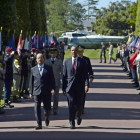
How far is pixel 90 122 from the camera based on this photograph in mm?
11375

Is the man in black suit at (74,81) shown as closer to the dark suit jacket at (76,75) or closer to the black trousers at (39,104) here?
the dark suit jacket at (76,75)

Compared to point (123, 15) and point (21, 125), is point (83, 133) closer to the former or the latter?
point (21, 125)

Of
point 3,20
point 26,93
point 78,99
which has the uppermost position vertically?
point 3,20

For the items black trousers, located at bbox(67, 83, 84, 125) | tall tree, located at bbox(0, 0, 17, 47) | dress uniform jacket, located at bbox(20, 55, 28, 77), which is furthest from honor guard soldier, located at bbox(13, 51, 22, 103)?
tall tree, located at bbox(0, 0, 17, 47)

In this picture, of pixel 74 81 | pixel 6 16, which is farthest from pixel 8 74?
pixel 6 16

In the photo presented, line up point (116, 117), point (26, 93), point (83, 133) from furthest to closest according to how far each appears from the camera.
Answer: point (26, 93)
point (116, 117)
point (83, 133)

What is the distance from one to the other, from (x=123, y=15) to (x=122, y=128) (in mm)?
97257

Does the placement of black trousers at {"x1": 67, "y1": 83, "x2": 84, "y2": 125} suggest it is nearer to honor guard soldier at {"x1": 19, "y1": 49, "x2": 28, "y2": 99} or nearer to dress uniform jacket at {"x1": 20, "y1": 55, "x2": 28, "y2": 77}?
honor guard soldier at {"x1": 19, "y1": 49, "x2": 28, "y2": 99}

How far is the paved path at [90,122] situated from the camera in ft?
31.8

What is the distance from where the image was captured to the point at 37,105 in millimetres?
10383

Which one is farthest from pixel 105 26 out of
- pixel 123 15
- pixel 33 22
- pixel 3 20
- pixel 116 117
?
pixel 116 117

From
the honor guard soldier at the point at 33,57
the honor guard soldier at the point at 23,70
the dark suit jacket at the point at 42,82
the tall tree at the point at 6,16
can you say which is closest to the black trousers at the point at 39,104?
the dark suit jacket at the point at 42,82

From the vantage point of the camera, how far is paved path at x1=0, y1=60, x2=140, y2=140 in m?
9.69

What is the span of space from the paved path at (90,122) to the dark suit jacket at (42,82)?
0.89 meters
